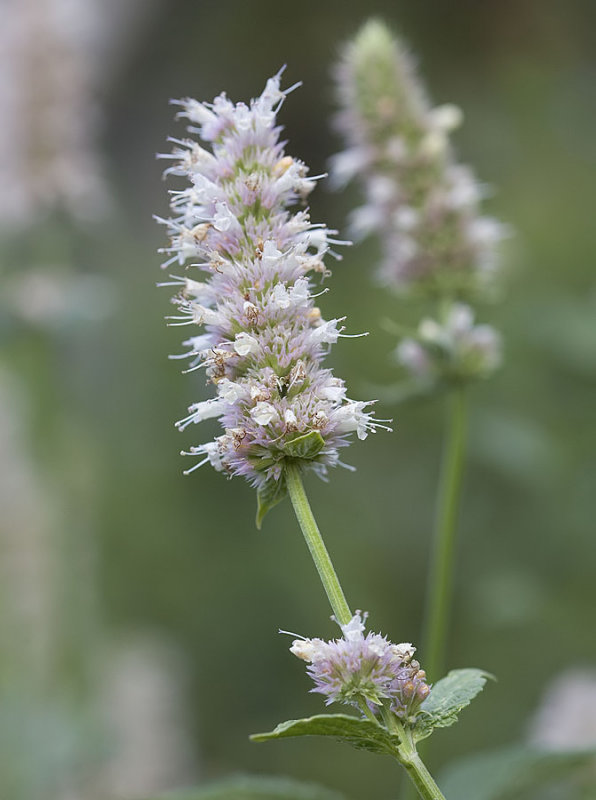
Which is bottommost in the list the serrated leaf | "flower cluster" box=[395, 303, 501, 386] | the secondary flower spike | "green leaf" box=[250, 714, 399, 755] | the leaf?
"green leaf" box=[250, 714, 399, 755]

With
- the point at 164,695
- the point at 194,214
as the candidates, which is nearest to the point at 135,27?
the point at 164,695

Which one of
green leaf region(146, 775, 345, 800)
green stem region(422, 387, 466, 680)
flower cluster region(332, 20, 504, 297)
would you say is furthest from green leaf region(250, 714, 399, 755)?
flower cluster region(332, 20, 504, 297)

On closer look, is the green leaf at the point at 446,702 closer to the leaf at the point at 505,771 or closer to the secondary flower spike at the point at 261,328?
the secondary flower spike at the point at 261,328

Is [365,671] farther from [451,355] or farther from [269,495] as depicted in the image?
[451,355]

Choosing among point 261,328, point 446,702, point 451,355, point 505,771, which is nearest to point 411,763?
point 446,702

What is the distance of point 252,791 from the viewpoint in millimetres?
1853

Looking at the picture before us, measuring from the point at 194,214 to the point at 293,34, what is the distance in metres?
7.64

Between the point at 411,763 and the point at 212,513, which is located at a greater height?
the point at 212,513

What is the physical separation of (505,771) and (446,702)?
685mm

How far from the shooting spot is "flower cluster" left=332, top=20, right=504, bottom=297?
263cm

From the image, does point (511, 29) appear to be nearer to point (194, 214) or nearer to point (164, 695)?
point (164, 695)

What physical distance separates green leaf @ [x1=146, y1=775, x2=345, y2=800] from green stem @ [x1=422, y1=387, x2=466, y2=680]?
0.38 m

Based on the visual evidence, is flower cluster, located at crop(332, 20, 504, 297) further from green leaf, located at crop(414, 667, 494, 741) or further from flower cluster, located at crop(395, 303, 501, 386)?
green leaf, located at crop(414, 667, 494, 741)

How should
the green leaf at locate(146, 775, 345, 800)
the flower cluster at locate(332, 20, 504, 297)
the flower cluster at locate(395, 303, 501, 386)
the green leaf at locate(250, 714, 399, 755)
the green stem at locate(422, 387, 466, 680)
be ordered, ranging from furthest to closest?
the flower cluster at locate(332, 20, 504, 297) < the flower cluster at locate(395, 303, 501, 386) < the green stem at locate(422, 387, 466, 680) < the green leaf at locate(146, 775, 345, 800) < the green leaf at locate(250, 714, 399, 755)
